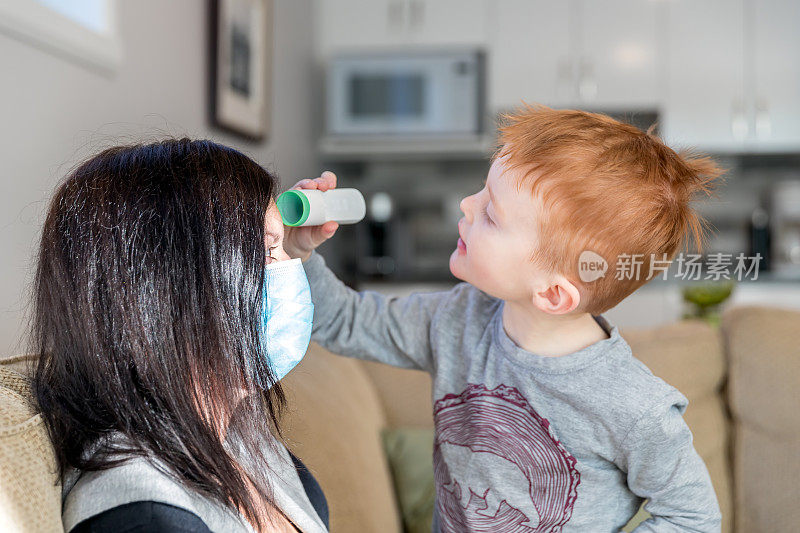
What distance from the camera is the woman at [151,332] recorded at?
64 centimetres

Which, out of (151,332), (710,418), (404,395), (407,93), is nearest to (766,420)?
(710,418)

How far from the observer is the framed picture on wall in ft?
6.92

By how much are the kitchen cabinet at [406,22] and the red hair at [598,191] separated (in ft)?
9.14

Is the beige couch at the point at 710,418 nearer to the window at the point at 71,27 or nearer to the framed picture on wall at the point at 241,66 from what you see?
the window at the point at 71,27

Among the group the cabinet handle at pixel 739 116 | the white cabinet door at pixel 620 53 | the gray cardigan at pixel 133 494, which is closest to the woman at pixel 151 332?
the gray cardigan at pixel 133 494

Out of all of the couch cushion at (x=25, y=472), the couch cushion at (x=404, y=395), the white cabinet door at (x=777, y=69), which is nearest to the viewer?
the couch cushion at (x=25, y=472)

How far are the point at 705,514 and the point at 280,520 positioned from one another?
1.80ft

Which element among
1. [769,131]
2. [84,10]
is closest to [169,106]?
[84,10]

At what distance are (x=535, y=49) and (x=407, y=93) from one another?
29.2 inches

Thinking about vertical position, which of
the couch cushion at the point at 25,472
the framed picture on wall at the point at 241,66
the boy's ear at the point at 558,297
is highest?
the framed picture on wall at the point at 241,66

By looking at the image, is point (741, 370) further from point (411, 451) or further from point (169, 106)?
point (169, 106)

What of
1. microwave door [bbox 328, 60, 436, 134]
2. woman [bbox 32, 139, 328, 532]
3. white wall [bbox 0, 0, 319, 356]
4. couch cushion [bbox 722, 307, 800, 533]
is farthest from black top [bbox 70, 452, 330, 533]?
microwave door [bbox 328, 60, 436, 134]

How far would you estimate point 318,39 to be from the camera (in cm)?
357

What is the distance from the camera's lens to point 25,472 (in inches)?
23.4
